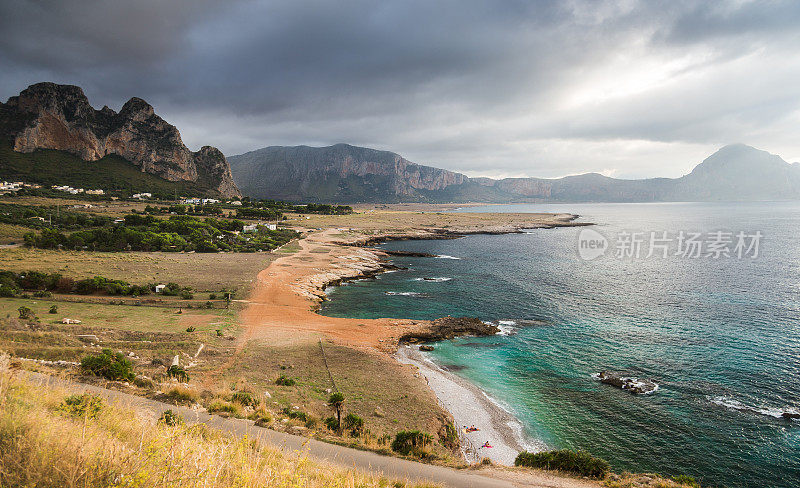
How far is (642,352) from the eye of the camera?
31609mm

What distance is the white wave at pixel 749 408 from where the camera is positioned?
22.0 meters

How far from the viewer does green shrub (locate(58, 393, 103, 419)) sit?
28.2 ft

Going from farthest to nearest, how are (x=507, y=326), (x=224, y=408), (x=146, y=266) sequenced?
(x=146, y=266) < (x=507, y=326) < (x=224, y=408)

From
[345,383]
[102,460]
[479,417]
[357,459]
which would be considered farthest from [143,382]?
[479,417]

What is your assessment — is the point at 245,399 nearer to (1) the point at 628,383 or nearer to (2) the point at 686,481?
(2) the point at 686,481

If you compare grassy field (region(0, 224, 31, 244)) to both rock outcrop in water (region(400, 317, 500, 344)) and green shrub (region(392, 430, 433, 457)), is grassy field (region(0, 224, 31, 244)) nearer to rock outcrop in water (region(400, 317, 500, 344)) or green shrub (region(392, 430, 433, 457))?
rock outcrop in water (region(400, 317, 500, 344))

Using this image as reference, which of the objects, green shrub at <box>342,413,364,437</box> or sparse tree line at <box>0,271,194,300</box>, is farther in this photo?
sparse tree line at <box>0,271,194,300</box>

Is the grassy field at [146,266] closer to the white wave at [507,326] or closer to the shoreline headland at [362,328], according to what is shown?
the shoreline headland at [362,328]

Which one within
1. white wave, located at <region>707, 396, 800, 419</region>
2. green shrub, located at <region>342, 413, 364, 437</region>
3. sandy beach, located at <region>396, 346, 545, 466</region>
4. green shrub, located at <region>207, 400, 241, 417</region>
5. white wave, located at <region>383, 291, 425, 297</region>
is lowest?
sandy beach, located at <region>396, 346, 545, 466</region>

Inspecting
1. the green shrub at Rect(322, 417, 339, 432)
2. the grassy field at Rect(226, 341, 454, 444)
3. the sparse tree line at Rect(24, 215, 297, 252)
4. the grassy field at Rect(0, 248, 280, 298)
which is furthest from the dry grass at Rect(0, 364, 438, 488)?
the sparse tree line at Rect(24, 215, 297, 252)

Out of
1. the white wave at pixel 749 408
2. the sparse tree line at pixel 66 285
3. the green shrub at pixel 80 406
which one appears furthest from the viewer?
the sparse tree line at pixel 66 285

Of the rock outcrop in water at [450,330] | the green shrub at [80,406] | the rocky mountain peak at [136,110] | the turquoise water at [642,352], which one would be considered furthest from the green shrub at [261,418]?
the rocky mountain peak at [136,110]

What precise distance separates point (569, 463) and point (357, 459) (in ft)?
30.7

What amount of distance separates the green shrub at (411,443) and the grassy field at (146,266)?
34.6 metres
